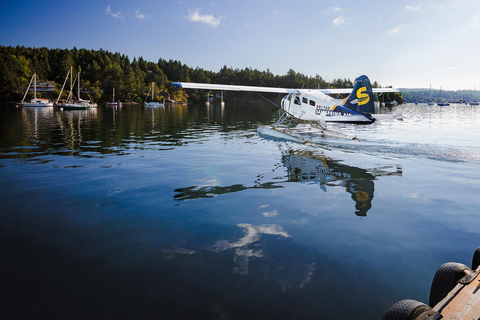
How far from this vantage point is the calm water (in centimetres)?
370

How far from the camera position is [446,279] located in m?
3.17

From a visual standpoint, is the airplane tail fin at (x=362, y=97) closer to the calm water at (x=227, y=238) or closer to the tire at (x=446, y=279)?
the calm water at (x=227, y=238)

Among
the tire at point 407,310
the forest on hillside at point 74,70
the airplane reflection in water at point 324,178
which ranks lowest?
the airplane reflection in water at point 324,178

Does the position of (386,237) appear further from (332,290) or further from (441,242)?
(332,290)

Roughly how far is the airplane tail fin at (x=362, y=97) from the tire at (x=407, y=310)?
1689cm

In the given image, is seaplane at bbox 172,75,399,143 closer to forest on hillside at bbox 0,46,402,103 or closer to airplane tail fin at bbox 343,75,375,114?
airplane tail fin at bbox 343,75,375,114

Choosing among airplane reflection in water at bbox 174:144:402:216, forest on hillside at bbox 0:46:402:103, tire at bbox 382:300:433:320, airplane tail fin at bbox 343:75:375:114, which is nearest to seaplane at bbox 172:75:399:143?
airplane tail fin at bbox 343:75:375:114

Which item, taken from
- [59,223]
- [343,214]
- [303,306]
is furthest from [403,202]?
[59,223]

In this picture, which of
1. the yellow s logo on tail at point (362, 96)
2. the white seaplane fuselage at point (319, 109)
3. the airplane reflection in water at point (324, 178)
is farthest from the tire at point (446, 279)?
the yellow s logo on tail at point (362, 96)

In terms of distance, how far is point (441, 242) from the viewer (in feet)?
17.3

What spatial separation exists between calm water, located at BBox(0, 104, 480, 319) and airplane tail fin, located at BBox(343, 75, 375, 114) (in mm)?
7217

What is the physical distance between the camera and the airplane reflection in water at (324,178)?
26.4 ft

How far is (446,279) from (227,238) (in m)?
3.33

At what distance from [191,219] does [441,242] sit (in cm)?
468
